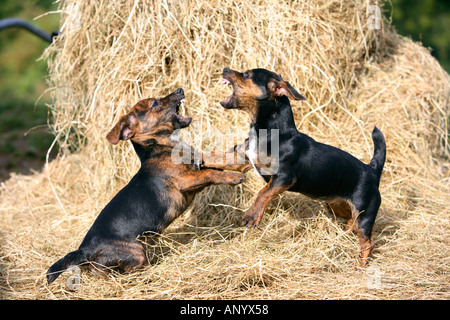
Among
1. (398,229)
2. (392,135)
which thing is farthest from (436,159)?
(398,229)

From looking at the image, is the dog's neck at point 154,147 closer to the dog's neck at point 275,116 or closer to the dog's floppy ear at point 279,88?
the dog's neck at point 275,116

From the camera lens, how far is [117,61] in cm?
636

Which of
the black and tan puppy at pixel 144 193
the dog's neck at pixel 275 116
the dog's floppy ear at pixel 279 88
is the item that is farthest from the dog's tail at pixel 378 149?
the black and tan puppy at pixel 144 193

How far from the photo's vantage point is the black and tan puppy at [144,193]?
458 cm

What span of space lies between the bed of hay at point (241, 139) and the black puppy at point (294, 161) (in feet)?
1.46

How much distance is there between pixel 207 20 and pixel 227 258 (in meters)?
3.14

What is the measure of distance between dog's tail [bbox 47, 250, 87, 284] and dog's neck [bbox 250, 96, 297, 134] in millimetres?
2052

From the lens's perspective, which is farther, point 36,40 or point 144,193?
point 36,40

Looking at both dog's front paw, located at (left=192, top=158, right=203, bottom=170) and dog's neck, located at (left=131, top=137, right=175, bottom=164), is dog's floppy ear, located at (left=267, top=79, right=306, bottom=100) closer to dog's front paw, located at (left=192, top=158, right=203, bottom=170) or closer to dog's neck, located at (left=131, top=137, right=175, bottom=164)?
dog's front paw, located at (left=192, top=158, right=203, bottom=170)

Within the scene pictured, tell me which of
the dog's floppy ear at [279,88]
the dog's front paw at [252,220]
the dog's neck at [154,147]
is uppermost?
the dog's floppy ear at [279,88]

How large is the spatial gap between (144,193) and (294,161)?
1493 millimetres

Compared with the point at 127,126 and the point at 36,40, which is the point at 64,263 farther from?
the point at 36,40

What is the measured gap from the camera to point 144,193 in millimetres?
4816

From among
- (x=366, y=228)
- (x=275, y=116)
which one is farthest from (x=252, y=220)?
(x=366, y=228)
